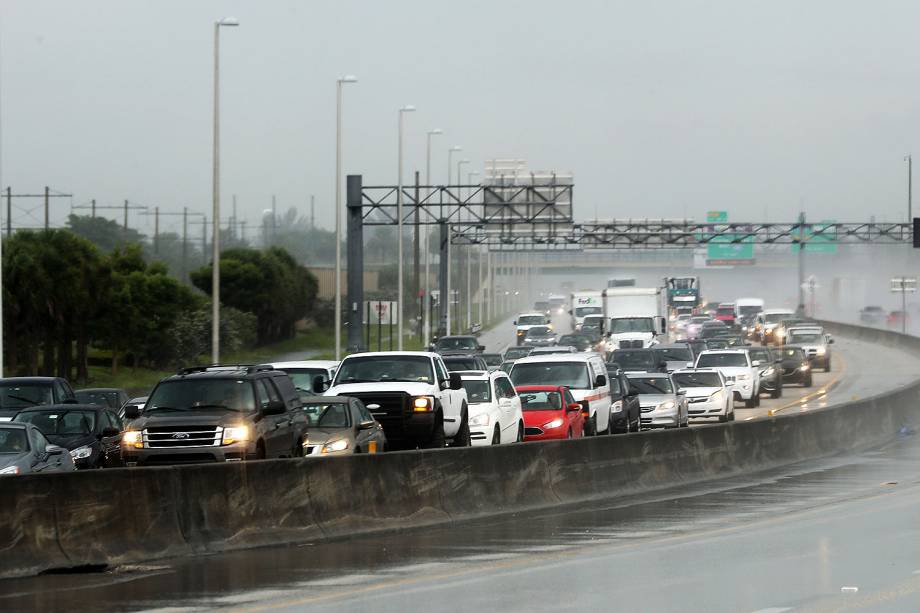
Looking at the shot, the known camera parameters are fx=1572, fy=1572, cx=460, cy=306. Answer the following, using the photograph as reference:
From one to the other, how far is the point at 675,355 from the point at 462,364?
14560 mm

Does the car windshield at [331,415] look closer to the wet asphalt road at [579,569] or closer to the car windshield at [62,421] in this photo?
the wet asphalt road at [579,569]

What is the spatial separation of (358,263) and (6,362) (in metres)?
15.6

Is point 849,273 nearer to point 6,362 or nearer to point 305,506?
point 6,362

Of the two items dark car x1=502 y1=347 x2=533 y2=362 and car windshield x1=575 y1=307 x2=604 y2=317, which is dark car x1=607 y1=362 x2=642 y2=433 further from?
car windshield x1=575 y1=307 x2=604 y2=317

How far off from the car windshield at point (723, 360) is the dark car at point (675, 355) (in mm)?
1240

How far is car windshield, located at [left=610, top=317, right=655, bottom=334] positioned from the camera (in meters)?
65.6

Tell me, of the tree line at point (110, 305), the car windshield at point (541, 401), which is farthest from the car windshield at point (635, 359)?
the tree line at point (110, 305)

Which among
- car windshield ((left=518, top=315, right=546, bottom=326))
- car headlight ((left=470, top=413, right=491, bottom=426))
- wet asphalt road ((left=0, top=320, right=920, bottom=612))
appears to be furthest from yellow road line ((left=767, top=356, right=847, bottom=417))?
wet asphalt road ((left=0, top=320, right=920, bottom=612))

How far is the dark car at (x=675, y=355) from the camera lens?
51.4m

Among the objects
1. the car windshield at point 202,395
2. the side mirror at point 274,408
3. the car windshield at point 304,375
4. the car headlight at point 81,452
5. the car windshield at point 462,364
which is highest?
the car windshield at point 202,395

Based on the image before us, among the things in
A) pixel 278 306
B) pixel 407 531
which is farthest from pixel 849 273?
Result: pixel 407 531

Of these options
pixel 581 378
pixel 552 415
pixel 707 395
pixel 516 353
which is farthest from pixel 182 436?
→ pixel 516 353

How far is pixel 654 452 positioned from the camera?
24.0m

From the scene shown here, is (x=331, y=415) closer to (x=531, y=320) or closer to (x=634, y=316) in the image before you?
(x=634, y=316)
